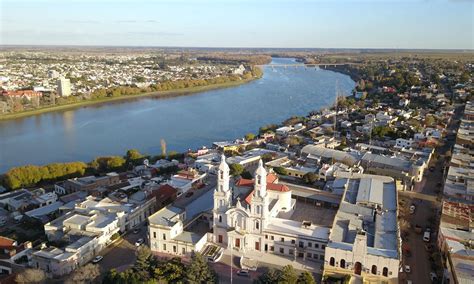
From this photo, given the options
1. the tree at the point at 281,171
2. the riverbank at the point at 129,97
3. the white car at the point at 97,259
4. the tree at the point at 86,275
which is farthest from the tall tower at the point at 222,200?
the riverbank at the point at 129,97

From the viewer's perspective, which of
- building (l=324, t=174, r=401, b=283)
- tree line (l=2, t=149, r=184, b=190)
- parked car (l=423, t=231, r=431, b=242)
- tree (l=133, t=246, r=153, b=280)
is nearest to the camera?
tree (l=133, t=246, r=153, b=280)

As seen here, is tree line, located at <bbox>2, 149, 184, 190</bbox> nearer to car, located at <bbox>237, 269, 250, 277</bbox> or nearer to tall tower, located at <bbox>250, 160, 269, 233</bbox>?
tall tower, located at <bbox>250, 160, 269, 233</bbox>

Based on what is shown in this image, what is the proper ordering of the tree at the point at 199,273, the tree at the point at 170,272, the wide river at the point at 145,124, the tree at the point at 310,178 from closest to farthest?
1. the tree at the point at 199,273
2. the tree at the point at 170,272
3. the tree at the point at 310,178
4. the wide river at the point at 145,124

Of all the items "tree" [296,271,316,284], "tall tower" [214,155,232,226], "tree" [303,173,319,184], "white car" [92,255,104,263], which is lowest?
"white car" [92,255,104,263]

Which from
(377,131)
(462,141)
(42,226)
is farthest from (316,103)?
(42,226)

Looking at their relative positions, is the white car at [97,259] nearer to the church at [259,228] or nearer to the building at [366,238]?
the church at [259,228]

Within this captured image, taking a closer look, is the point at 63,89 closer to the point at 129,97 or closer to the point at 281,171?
the point at 129,97

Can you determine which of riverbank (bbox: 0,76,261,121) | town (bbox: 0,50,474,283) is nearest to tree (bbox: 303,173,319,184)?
town (bbox: 0,50,474,283)
